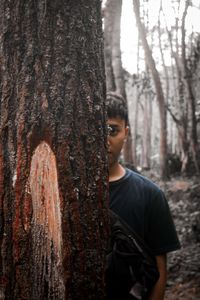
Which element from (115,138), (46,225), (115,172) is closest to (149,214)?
(115,172)

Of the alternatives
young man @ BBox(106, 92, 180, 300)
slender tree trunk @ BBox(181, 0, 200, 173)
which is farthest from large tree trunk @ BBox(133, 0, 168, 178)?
young man @ BBox(106, 92, 180, 300)

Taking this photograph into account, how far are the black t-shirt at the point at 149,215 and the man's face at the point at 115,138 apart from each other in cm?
20

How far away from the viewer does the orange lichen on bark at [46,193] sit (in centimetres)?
120

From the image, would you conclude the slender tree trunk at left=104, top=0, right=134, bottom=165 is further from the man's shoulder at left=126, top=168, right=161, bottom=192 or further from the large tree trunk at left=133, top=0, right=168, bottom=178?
the man's shoulder at left=126, top=168, right=161, bottom=192

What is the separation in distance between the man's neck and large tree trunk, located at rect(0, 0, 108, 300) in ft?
2.31

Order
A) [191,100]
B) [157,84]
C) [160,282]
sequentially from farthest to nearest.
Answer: [157,84] < [191,100] < [160,282]

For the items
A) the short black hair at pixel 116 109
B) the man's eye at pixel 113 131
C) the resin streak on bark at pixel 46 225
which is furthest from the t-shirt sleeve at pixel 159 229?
the resin streak on bark at pixel 46 225

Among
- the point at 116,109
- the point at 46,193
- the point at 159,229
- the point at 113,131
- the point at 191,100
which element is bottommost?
the point at 159,229

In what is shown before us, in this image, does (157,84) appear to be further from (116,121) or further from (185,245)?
(116,121)

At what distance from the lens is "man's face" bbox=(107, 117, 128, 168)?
1976 millimetres

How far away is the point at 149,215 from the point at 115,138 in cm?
44

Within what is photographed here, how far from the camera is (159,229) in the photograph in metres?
1.85

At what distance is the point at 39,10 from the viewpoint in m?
1.24

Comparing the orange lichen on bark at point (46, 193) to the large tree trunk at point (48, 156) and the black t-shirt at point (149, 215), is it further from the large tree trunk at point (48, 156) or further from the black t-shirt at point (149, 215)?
the black t-shirt at point (149, 215)
